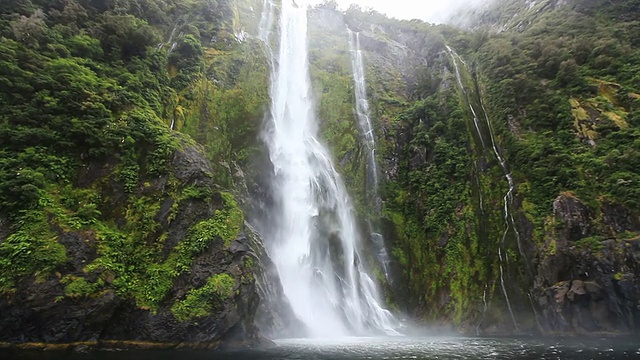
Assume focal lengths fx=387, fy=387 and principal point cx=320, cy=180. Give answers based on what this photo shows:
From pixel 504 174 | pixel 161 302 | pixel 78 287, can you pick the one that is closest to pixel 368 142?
pixel 504 174

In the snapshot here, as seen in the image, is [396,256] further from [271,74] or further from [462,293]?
[271,74]

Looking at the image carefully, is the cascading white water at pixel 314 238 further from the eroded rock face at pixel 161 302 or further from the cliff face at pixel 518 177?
the eroded rock face at pixel 161 302

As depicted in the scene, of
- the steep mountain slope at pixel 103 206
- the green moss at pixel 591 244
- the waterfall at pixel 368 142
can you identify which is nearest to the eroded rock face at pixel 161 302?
the steep mountain slope at pixel 103 206

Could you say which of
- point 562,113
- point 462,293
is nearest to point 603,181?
point 562,113

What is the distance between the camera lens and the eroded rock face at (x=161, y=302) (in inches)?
450

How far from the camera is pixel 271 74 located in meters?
31.5

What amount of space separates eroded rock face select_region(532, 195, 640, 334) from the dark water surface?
133 cm

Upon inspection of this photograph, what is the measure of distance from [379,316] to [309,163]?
11013 millimetres

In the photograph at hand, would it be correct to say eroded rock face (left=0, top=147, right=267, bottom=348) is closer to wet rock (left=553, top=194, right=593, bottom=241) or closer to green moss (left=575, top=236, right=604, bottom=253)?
green moss (left=575, top=236, right=604, bottom=253)

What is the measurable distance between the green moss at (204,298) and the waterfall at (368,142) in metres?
13.5

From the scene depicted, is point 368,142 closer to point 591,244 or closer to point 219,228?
point 591,244

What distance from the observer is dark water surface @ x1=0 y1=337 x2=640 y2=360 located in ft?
38.7

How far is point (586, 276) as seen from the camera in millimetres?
19078

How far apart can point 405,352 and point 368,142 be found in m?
18.7
